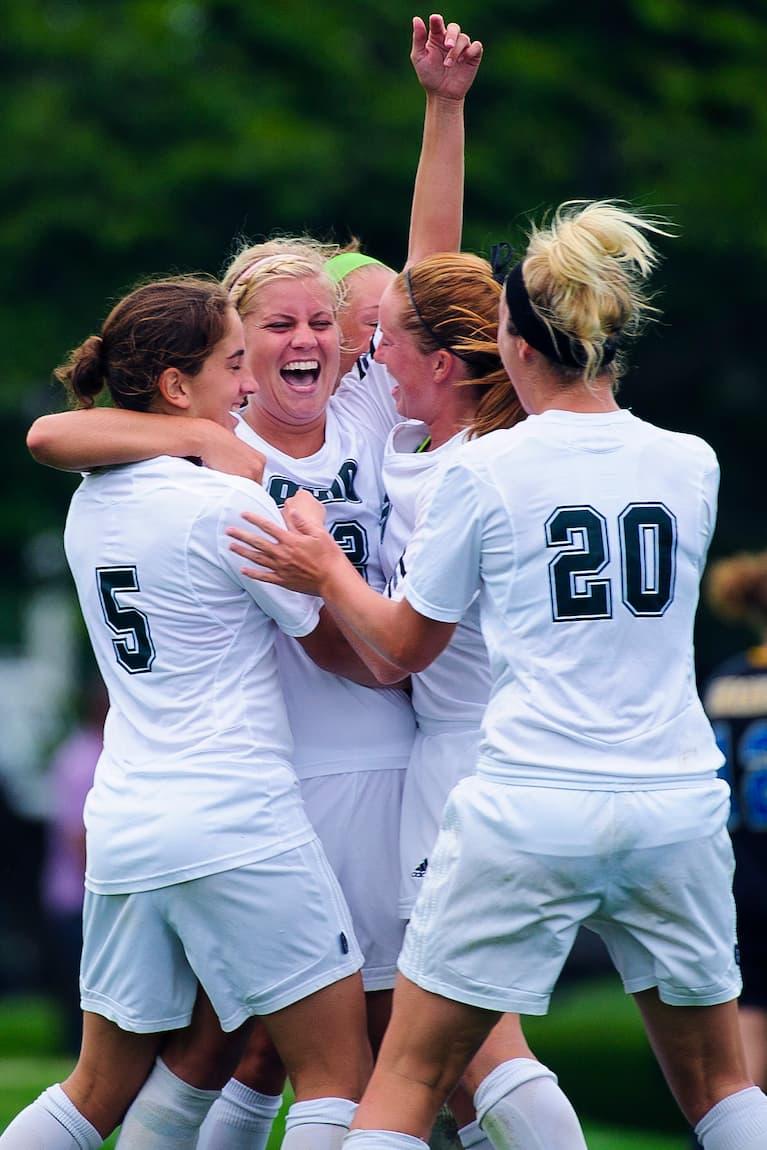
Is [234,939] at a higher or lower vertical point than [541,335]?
lower

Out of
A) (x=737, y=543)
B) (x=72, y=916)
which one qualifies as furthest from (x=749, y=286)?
(x=72, y=916)

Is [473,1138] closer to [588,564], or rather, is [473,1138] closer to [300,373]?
[588,564]

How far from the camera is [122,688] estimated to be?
401 cm

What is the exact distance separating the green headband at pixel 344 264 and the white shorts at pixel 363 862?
1.47 meters

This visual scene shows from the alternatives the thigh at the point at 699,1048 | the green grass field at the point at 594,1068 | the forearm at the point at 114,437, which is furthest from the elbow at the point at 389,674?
the green grass field at the point at 594,1068

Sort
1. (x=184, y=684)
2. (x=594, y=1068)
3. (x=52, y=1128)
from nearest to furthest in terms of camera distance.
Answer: (x=184, y=684), (x=52, y=1128), (x=594, y=1068)

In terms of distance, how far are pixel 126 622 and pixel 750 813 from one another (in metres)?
3.75

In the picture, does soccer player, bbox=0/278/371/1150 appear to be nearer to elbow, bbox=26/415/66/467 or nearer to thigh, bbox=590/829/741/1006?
elbow, bbox=26/415/66/467

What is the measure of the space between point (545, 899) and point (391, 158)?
842 cm

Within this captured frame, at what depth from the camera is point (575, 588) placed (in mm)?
3594

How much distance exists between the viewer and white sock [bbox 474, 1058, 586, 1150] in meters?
3.98

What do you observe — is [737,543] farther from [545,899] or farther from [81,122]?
[545,899]

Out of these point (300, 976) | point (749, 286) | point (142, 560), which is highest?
point (749, 286)

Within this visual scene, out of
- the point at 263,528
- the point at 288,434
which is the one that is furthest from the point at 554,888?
the point at 288,434
